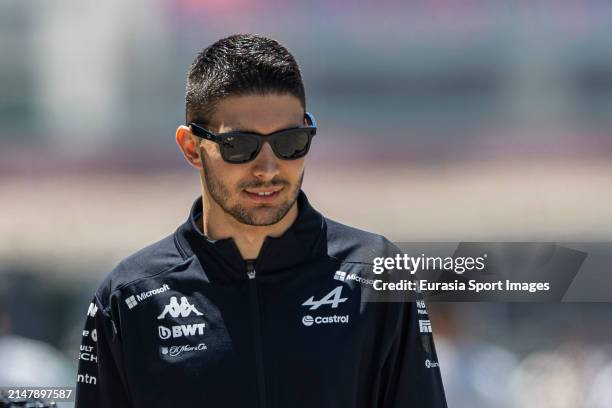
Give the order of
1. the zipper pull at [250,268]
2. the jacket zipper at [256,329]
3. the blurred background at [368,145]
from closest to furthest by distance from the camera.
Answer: the jacket zipper at [256,329]
the zipper pull at [250,268]
the blurred background at [368,145]

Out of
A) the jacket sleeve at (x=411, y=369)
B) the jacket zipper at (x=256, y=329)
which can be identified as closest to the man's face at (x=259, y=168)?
the jacket zipper at (x=256, y=329)

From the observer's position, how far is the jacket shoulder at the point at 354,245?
194 cm

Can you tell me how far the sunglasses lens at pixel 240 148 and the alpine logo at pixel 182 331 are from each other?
359mm

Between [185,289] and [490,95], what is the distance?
0.99 m

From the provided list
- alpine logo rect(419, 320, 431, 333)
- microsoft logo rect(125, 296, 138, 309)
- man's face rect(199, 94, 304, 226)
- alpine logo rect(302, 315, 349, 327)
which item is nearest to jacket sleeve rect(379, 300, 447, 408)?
alpine logo rect(419, 320, 431, 333)

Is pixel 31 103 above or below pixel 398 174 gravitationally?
above

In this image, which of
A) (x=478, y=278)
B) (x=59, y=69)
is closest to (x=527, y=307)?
(x=478, y=278)

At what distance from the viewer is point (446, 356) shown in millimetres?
2320

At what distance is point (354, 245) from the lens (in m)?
1.96

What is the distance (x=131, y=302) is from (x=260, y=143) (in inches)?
17.8

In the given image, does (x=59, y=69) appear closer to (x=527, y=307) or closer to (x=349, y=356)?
(x=349, y=356)

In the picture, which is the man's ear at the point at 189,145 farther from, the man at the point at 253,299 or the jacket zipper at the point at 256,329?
the jacket zipper at the point at 256,329

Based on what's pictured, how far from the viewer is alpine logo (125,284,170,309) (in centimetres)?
188

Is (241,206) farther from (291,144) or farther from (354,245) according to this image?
(354,245)
